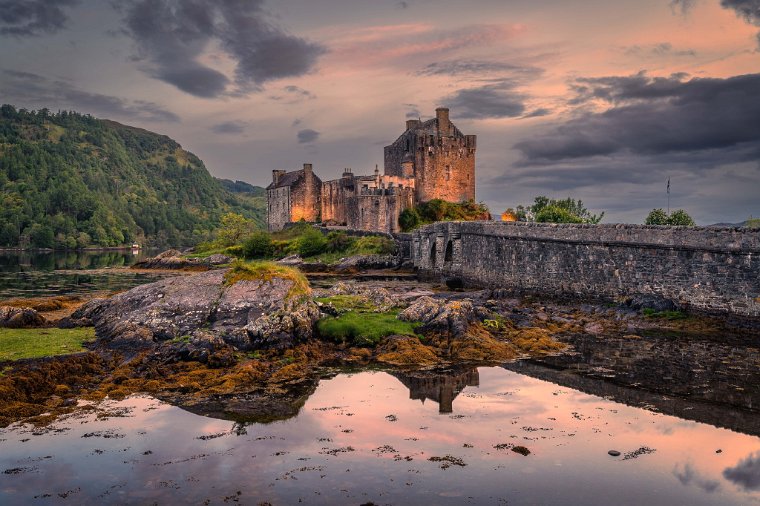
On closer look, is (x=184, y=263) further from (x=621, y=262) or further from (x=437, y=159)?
(x=621, y=262)

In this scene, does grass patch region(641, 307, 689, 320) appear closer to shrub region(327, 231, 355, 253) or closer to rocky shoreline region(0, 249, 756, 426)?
rocky shoreline region(0, 249, 756, 426)

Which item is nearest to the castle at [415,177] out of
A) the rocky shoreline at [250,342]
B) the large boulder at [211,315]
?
the rocky shoreline at [250,342]

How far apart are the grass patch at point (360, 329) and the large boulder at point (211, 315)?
67 cm

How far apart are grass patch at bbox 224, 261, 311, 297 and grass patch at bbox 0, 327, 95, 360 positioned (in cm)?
488

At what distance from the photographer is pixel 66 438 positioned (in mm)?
12578

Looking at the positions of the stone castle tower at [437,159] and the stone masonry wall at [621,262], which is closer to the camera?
the stone masonry wall at [621,262]

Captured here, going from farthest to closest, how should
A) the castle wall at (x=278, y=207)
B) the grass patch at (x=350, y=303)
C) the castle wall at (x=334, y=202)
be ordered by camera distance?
the castle wall at (x=278, y=207)
the castle wall at (x=334, y=202)
the grass patch at (x=350, y=303)

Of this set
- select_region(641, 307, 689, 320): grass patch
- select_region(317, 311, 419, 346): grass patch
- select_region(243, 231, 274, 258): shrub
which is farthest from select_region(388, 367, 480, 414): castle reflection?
select_region(243, 231, 274, 258): shrub

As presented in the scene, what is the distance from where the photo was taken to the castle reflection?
15.9m

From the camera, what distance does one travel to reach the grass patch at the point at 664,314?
25.0 metres

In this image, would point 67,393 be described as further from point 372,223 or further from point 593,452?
point 372,223

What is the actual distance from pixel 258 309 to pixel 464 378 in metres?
7.25

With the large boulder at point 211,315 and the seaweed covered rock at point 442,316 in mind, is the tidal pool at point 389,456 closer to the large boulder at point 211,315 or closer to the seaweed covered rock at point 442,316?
the large boulder at point 211,315

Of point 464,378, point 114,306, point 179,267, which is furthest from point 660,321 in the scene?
point 179,267
